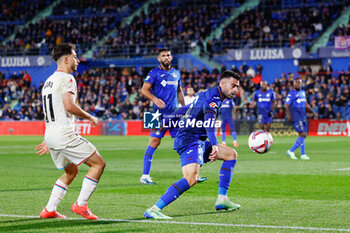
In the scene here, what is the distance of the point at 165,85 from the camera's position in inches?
472

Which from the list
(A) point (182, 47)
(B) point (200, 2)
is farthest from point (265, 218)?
(B) point (200, 2)

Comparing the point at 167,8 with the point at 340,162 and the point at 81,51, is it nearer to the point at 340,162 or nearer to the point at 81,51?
the point at 81,51

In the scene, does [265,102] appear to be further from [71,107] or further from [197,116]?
[71,107]

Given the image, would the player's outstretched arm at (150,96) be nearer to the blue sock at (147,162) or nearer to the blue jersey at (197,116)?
the blue sock at (147,162)

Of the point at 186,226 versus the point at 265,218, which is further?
the point at 265,218

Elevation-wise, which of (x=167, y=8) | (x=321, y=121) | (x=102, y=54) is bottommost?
(x=321, y=121)

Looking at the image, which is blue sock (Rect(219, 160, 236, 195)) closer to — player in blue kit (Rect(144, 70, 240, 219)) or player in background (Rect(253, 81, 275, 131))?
player in blue kit (Rect(144, 70, 240, 219))

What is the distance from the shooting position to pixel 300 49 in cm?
3997

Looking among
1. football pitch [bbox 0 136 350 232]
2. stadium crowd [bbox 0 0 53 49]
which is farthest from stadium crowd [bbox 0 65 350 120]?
football pitch [bbox 0 136 350 232]

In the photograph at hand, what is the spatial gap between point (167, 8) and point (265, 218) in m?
42.1

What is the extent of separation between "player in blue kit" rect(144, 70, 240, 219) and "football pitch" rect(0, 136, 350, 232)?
0.77 ft

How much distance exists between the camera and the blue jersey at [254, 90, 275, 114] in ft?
74.0

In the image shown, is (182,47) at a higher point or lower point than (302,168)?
higher

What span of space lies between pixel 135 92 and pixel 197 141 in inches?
1365
